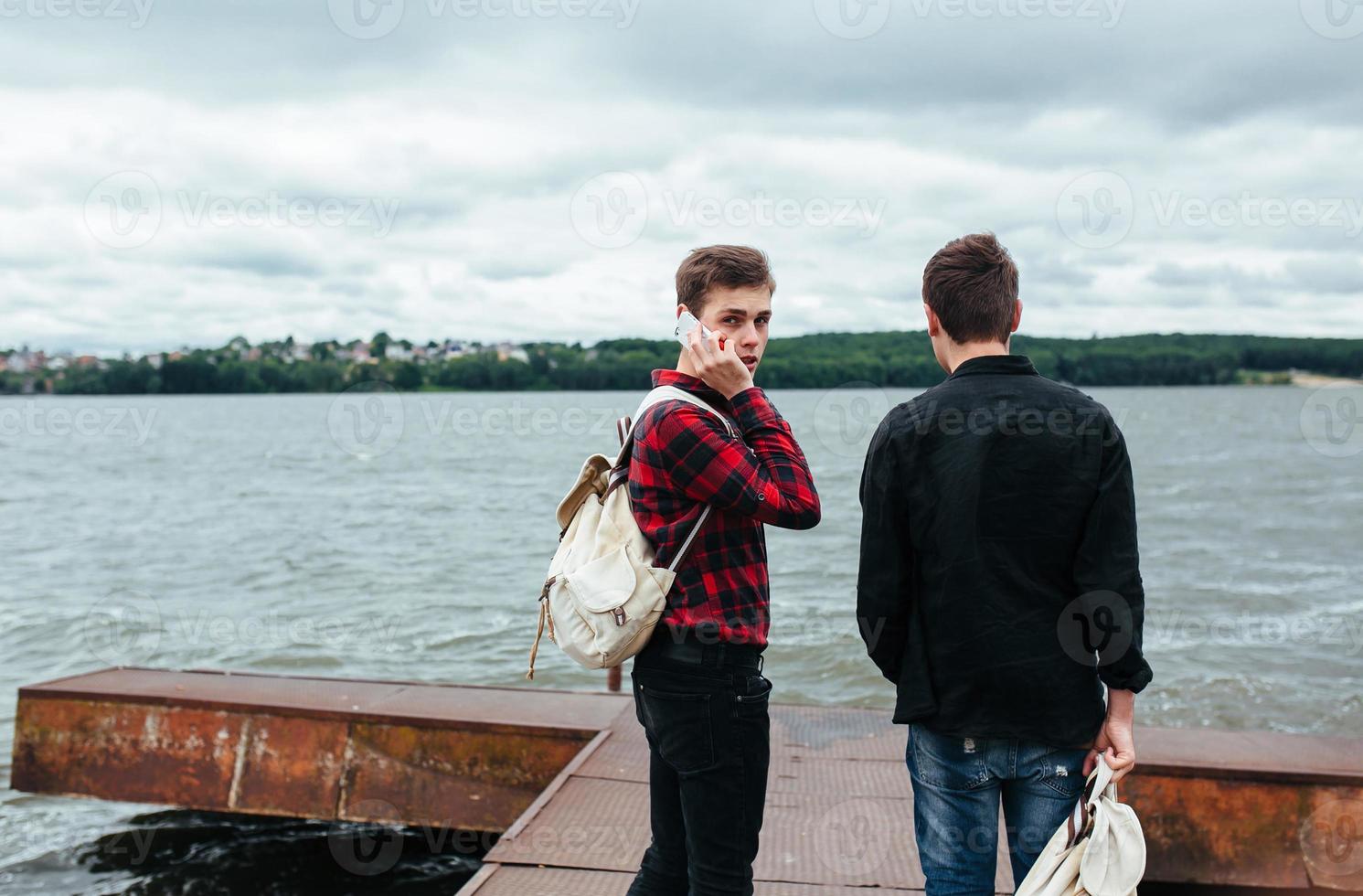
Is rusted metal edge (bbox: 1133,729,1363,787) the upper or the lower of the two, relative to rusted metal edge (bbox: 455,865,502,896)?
upper

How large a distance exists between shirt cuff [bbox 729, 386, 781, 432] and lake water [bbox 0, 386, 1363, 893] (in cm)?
Answer: 495

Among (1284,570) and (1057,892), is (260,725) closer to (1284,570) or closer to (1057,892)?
(1057,892)

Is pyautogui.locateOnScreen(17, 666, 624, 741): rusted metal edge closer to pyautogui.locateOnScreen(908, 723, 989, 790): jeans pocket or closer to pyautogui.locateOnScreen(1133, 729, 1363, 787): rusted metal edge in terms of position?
pyautogui.locateOnScreen(1133, 729, 1363, 787): rusted metal edge

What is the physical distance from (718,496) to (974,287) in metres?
0.75

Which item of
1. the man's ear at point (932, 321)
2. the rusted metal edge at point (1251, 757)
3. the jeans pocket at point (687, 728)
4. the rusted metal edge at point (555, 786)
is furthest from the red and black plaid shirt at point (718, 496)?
the rusted metal edge at point (1251, 757)

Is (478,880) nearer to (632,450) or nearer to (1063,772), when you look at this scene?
(632,450)

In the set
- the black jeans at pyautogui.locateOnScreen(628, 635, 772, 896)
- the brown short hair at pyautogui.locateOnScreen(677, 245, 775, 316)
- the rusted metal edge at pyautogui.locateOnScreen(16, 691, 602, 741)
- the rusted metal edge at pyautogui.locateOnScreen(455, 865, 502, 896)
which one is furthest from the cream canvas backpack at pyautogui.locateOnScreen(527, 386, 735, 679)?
the rusted metal edge at pyautogui.locateOnScreen(16, 691, 602, 741)

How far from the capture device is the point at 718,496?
8.19 feet

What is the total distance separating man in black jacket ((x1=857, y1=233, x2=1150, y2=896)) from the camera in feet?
7.86

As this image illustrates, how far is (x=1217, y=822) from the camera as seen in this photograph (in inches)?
200

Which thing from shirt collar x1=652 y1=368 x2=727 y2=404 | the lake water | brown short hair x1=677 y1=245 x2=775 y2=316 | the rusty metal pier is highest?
brown short hair x1=677 y1=245 x2=775 y2=316

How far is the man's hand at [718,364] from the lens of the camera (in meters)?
2.58

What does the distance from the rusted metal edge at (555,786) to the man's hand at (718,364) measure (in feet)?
8.58

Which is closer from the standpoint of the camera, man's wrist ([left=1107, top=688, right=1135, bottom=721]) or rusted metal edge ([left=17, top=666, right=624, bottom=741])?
man's wrist ([left=1107, top=688, right=1135, bottom=721])
